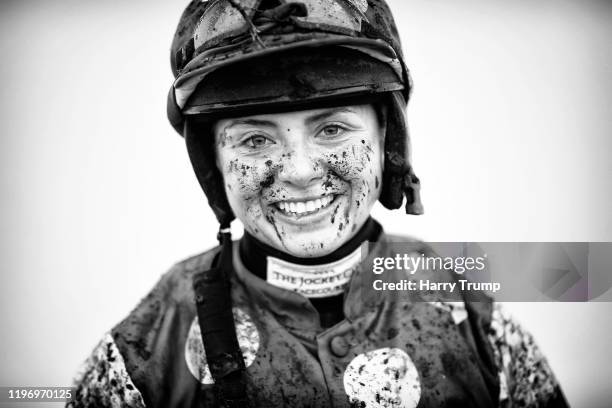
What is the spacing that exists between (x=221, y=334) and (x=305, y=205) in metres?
0.55

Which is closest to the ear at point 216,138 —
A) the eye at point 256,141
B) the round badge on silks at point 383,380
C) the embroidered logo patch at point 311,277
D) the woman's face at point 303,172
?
the woman's face at point 303,172

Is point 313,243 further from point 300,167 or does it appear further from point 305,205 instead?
point 300,167

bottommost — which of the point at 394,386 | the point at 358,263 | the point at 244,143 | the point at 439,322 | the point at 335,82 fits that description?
the point at 394,386

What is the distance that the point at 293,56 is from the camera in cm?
184

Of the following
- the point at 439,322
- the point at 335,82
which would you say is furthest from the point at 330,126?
the point at 439,322

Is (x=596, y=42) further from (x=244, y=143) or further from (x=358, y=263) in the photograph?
(x=244, y=143)

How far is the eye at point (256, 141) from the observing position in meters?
1.95

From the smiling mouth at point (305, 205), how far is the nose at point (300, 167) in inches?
3.1

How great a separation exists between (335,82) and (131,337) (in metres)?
1.19

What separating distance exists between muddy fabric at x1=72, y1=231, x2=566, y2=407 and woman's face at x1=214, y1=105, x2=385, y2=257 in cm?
25

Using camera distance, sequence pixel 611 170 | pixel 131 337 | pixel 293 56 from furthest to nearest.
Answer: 1. pixel 611 170
2. pixel 131 337
3. pixel 293 56

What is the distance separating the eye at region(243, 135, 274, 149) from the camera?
195 cm

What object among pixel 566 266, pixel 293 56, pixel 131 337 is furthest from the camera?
pixel 566 266

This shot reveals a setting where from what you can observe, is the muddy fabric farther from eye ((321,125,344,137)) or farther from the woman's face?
eye ((321,125,344,137))
